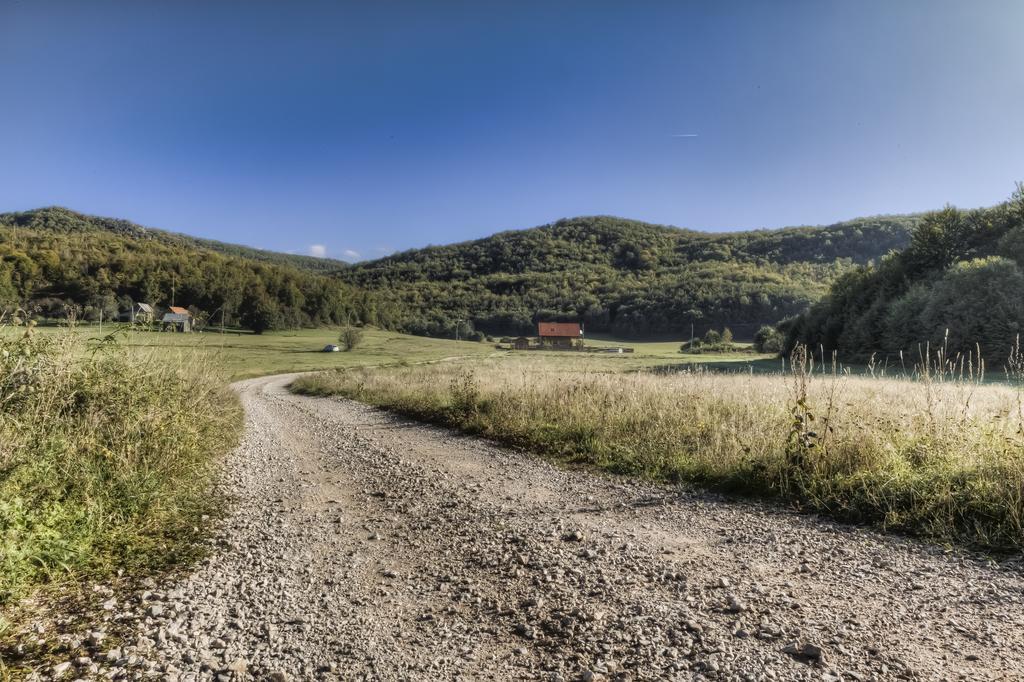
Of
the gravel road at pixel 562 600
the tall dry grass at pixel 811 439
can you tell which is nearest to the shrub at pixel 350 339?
the tall dry grass at pixel 811 439

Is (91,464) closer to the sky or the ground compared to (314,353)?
closer to the sky

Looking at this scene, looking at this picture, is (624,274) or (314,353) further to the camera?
(624,274)

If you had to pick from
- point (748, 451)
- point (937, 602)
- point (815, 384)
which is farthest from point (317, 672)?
point (815, 384)

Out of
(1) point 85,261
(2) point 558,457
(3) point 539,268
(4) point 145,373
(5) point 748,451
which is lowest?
(2) point 558,457

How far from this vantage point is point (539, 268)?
16012cm

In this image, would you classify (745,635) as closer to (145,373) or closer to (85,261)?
(145,373)

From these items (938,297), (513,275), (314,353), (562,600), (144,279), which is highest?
(513,275)

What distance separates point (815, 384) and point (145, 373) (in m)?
14.6

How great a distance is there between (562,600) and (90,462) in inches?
204

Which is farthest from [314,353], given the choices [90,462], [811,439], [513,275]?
[513,275]

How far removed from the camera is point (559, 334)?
301ft

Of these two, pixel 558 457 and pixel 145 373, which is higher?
pixel 145 373

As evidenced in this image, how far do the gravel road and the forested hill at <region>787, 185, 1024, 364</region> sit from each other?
21350mm

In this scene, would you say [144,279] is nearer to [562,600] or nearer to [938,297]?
[562,600]
